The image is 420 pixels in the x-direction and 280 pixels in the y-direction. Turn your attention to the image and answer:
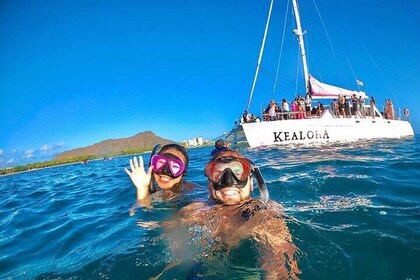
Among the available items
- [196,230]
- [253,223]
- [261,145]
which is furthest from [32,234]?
[261,145]

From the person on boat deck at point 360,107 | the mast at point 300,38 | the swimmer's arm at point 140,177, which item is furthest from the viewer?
the mast at point 300,38

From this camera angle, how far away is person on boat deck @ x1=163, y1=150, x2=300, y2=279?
2456 millimetres

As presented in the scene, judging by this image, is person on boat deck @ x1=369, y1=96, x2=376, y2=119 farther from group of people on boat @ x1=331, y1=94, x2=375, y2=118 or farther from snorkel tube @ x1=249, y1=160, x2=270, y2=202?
snorkel tube @ x1=249, y1=160, x2=270, y2=202

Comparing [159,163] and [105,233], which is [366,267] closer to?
[159,163]

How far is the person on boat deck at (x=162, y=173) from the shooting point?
4.13m

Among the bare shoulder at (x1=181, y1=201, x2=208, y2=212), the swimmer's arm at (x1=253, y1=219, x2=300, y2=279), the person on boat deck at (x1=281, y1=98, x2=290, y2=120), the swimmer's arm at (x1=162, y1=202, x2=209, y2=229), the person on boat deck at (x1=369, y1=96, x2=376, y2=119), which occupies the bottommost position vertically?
the swimmer's arm at (x1=253, y1=219, x2=300, y2=279)

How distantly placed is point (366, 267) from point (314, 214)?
136cm

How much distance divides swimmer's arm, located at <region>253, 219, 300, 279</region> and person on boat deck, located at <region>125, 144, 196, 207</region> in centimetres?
178

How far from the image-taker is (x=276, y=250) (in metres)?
2.43

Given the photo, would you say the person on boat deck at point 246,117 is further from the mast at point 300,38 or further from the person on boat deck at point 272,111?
the mast at point 300,38

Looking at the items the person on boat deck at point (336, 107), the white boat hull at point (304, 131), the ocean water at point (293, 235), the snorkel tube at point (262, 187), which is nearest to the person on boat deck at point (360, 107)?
the white boat hull at point (304, 131)

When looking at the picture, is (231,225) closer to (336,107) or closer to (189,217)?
(189,217)

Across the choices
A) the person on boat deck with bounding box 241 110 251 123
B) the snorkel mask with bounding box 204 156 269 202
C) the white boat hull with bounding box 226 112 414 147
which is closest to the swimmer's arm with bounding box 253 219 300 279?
the snorkel mask with bounding box 204 156 269 202

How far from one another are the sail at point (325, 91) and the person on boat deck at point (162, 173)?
727 inches
